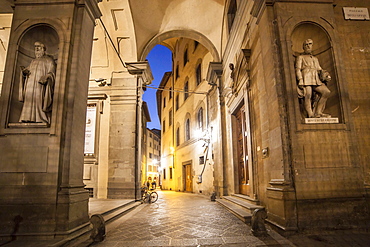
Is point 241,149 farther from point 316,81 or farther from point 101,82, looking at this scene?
point 101,82

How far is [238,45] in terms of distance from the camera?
27.0ft

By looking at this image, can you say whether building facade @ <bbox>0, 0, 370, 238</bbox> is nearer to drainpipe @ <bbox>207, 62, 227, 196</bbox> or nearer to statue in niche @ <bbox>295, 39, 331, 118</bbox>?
statue in niche @ <bbox>295, 39, 331, 118</bbox>

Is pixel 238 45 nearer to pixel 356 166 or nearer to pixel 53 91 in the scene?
pixel 356 166

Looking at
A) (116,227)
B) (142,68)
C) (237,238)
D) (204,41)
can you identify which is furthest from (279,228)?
(204,41)

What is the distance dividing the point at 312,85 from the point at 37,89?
5.14m

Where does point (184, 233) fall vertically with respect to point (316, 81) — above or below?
below

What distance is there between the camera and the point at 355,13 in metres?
5.16

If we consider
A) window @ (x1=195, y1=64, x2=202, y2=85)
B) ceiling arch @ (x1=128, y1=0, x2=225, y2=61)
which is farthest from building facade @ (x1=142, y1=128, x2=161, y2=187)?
ceiling arch @ (x1=128, y1=0, x2=225, y2=61)

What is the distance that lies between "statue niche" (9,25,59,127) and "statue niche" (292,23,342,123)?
4.69m

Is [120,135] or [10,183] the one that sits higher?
[120,135]

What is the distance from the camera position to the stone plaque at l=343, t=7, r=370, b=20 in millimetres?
5133

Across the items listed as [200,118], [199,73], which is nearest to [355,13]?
[200,118]

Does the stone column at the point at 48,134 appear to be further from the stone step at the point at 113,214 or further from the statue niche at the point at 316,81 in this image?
the statue niche at the point at 316,81

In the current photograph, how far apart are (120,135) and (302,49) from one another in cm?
734
